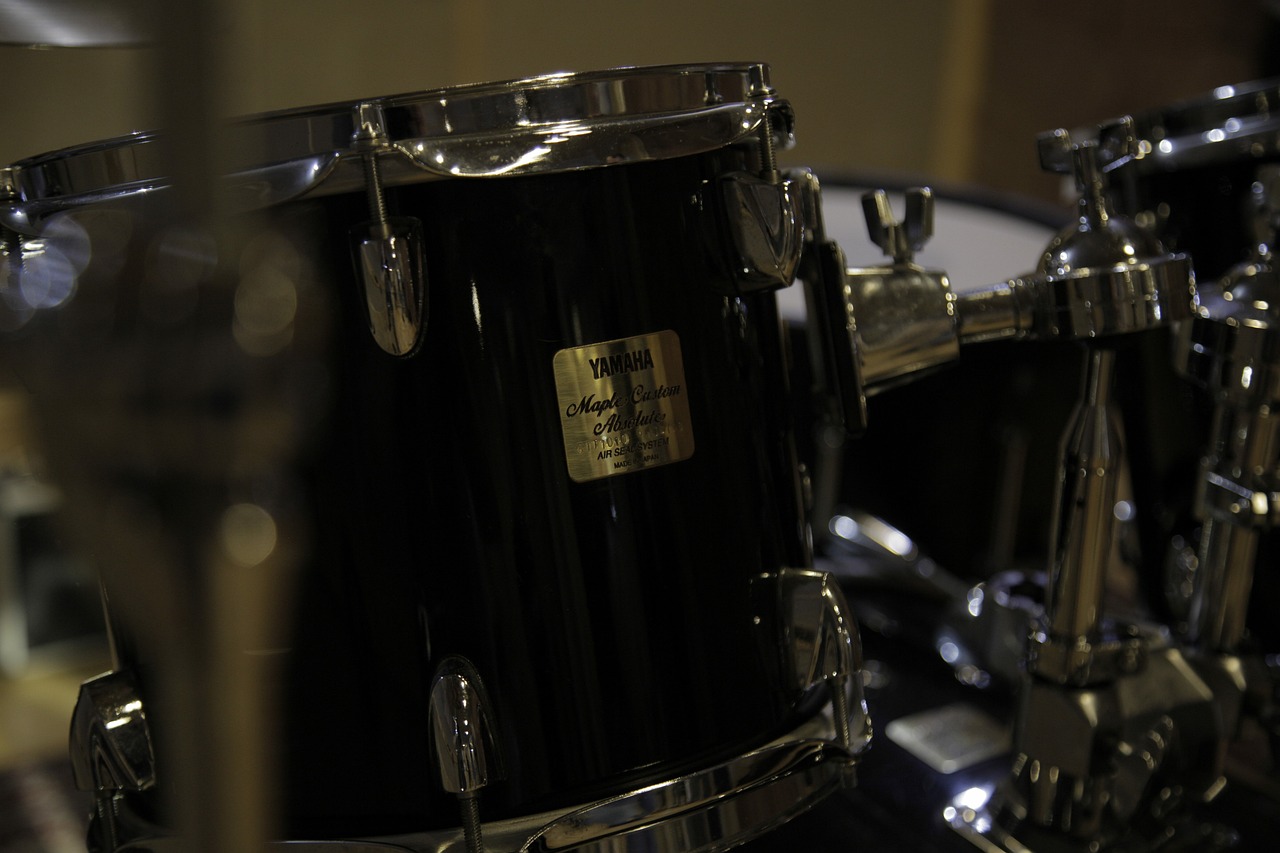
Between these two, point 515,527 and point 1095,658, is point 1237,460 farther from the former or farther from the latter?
point 515,527

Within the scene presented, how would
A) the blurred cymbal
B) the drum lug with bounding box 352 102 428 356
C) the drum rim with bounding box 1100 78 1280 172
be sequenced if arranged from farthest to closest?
1. the drum rim with bounding box 1100 78 1280 172
2. the drum lug with bounding box 352 102 428 356
3. the blurred cymbal

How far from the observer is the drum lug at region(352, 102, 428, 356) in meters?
0.39

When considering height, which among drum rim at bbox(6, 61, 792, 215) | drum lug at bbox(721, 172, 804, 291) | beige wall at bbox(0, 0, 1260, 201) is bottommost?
drum lug at bbox(721, 172, 804, 291)

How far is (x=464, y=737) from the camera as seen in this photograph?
42 cm

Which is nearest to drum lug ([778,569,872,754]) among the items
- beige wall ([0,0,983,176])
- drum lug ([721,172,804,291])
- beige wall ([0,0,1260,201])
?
drum lug ([721,172,804,291])

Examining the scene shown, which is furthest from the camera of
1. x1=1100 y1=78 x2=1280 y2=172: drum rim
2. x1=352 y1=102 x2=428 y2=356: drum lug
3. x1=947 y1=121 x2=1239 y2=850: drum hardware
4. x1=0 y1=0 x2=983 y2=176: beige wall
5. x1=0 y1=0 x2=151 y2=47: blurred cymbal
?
x1=0 y1=0 x2=983 y2=176: beige wall

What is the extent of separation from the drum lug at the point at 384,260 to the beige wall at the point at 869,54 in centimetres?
104

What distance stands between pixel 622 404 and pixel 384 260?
0.37ft

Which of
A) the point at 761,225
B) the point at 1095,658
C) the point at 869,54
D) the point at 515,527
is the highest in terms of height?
the point at 869,54

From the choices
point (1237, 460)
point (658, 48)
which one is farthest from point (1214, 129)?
point (658, 48)

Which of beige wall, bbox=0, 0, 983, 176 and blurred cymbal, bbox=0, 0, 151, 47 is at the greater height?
beige wall, bbox=0, 0, 983, 176

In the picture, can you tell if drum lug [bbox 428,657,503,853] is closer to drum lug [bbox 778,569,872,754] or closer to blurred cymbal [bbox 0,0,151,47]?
drum lug [bbox 778,569,872,754]

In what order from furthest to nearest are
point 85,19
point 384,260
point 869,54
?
point 869,54 < point 384,260 < point 85,19

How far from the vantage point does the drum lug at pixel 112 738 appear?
0.46 metres
